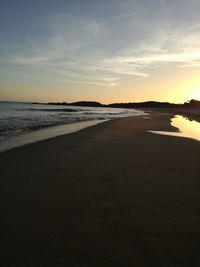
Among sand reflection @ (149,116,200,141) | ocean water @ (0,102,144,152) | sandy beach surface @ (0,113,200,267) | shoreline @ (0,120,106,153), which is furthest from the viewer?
sand reflection @ (149,116,200,141)

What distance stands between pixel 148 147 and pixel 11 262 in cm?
899

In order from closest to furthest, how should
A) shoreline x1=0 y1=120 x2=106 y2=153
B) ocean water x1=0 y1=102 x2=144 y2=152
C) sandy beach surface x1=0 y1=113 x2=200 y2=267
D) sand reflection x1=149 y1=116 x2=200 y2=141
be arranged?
sandy beach surface x1=0 y1=113 x2=200 y2=267 < shoreline x1=0 y1=120 x2=106 y2=153 < ocean water x1=0 y1=102 x2=144 y2=152 < sand reflection x1=149 y1=116 x2=200 y2=141

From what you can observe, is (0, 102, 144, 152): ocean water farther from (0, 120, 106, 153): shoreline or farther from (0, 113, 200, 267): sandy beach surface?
(0, 113, 200, 267): sandy beach surface

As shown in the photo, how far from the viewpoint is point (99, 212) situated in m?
4.70

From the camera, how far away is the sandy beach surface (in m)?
3.42

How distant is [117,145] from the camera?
39.1 feet

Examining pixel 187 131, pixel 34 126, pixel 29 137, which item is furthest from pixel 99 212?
pixel 34 126

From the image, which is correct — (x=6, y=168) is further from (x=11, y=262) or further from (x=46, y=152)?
(x=11, y=262)

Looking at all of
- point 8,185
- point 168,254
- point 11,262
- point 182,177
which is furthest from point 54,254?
point 182,177

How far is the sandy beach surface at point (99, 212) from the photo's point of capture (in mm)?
3420

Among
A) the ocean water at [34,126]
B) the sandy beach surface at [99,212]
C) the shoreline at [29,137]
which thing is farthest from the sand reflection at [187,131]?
the sandy beach surface at [99,212]

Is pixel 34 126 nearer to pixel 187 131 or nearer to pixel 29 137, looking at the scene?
pixel 29 137

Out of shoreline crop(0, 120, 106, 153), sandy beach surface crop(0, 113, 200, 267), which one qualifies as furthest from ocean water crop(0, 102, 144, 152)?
sandy beach surface crop(0, 113, 200, 267)

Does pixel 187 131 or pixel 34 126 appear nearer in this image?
pixel 187 131
